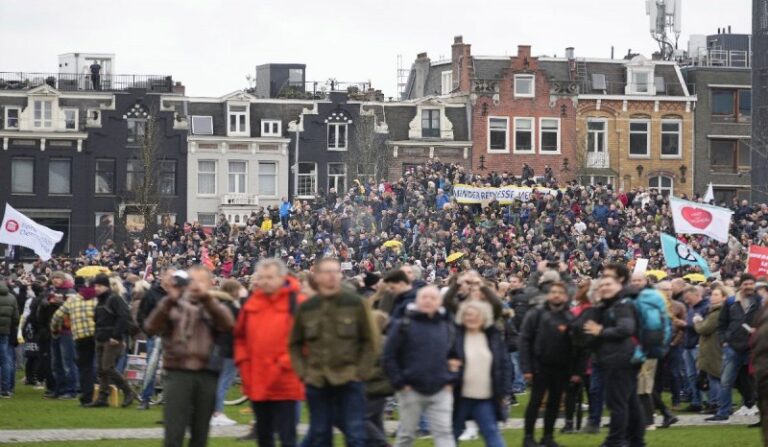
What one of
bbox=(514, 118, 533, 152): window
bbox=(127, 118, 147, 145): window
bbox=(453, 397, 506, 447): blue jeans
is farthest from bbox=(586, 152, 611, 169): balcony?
bbox=(453, 397, 506, 447): blue jeans

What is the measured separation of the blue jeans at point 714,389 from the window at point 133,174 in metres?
50.1

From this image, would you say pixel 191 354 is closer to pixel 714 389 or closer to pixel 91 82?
pixel 714 389

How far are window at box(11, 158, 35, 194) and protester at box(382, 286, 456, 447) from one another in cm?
5809

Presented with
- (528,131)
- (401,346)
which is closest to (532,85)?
(528,131)

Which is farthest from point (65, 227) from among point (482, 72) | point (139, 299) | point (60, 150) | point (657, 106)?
point (139, 299)

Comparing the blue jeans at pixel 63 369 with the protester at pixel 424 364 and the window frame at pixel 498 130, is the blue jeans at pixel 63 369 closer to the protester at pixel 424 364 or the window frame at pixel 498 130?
the protester at pixel 424 364

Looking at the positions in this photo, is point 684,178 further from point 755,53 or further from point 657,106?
point 755,53

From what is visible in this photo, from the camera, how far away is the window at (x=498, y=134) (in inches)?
2977

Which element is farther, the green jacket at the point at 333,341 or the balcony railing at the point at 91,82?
the balcony railing at the point at 91,82

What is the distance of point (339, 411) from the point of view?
49.6 ft

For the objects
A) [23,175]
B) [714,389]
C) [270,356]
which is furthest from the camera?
[23,175]

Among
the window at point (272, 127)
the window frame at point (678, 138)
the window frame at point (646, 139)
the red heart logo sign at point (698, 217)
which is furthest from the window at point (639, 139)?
the red heart logo sign at point (698, 217)

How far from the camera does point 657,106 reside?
76688mm

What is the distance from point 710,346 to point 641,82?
54414 mm
